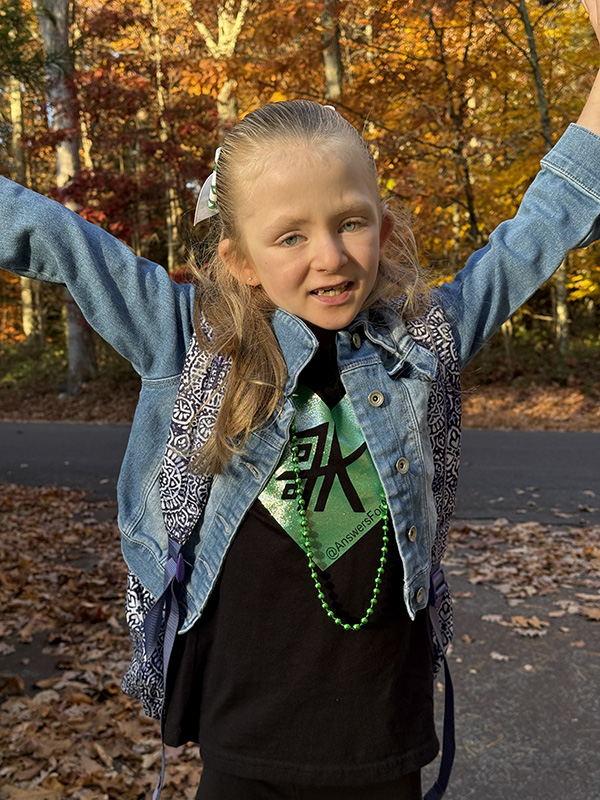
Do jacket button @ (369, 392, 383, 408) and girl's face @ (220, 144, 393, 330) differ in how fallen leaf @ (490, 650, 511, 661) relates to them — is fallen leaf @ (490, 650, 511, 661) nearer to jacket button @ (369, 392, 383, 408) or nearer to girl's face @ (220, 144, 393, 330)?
jacket button @ (369, 392, 383, 408)

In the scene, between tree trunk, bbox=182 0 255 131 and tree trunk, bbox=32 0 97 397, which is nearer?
tree trunk, bbox=32 0 97 397

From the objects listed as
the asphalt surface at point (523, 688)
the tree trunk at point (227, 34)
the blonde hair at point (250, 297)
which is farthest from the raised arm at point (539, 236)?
the tree trunk at point (227, 34)

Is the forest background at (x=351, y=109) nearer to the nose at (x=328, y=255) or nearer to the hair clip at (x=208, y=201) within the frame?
the hair clip at (x=208, y=201)

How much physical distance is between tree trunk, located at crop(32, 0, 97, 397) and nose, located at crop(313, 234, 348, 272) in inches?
351

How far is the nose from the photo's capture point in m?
1.50

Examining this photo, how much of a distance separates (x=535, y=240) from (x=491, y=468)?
704 centimetres

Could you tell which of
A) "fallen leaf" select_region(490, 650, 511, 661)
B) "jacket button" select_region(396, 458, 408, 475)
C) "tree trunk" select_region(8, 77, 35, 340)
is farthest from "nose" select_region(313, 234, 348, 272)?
"tree trunk" select_region(8, 77, 35, 340)

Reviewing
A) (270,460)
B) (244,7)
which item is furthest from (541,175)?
(244,7)

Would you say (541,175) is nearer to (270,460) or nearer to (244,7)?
(270,460)

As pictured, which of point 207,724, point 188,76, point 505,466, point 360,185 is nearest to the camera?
point 360,185

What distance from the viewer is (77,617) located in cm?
456

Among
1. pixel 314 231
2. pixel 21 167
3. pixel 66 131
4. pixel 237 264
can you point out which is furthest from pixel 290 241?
pixel 21 167

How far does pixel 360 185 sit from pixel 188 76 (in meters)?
8.89

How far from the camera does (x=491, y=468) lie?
8508 mm
